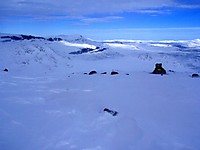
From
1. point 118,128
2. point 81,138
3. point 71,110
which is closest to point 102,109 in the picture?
point 71,110

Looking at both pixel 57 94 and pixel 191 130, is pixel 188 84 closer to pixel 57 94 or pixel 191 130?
pixel 191 130

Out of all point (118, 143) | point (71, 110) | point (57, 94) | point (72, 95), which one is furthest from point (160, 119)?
point (57, 94)

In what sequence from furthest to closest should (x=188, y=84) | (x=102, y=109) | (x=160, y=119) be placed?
(x=188, y=84), (x=102, y=109), (x=160, y=119)

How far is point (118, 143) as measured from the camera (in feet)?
24.8

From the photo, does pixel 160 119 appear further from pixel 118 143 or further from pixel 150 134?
pixel 118 143

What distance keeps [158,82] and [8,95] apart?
379 inches

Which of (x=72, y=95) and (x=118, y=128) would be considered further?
(x=72, y=95)

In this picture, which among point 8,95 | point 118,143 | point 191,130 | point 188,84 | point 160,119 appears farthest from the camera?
point 188,84

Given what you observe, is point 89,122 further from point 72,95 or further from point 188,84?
point 188,84

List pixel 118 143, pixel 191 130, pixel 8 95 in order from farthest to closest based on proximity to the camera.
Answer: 1. pixel 8 95
2. pixel 191 130
3. pixel 118 143

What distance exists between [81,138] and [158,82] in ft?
30.1

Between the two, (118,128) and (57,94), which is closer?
(118,128)

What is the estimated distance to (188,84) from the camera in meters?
15.0

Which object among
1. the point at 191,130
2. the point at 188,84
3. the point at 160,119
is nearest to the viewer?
the point at 191,130
